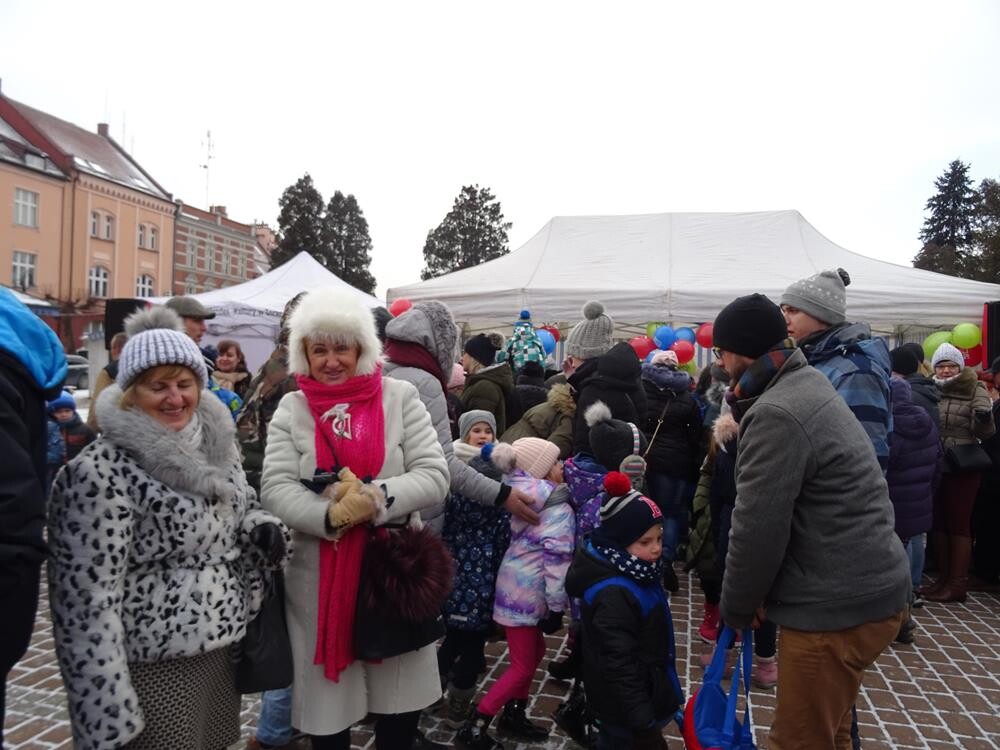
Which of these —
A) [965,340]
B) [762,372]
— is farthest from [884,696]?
[965,340]

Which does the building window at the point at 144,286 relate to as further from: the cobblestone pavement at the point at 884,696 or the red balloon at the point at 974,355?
the red balloon at the point at 974,355

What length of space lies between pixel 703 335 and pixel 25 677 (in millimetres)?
8145

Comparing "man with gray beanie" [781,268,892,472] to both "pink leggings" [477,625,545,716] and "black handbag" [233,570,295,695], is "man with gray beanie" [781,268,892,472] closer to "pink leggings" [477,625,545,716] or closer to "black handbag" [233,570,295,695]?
"pink leggings" [477,625,545,716]

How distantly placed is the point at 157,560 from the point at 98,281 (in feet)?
144

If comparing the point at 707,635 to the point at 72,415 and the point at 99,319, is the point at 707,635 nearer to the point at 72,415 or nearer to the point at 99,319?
the point at 72,415

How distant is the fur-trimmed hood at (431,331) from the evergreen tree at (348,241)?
41383 millimetres

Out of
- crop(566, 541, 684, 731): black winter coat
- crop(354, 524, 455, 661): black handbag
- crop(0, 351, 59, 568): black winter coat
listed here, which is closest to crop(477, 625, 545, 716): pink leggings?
crop(566, 541, 684, 731): black winter coat

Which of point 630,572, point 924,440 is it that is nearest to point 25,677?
point 630,572

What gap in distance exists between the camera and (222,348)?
514 centimetres

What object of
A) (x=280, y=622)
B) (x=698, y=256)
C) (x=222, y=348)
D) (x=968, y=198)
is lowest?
(x=280, y=622)

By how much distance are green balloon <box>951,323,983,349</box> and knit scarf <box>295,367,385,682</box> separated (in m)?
9.27

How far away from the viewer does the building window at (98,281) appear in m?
38.3

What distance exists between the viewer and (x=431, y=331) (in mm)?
3154

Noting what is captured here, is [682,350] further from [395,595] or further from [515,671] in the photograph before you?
[395,595]
